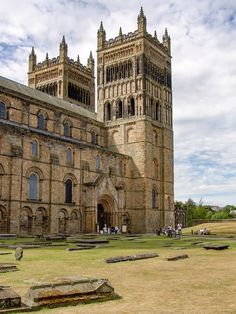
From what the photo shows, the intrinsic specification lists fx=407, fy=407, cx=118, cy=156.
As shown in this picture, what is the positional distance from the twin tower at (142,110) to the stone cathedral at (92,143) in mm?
168

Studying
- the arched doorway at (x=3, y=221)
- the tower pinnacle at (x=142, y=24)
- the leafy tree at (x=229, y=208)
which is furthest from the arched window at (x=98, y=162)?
the leafy tree at (x=229, y=208)

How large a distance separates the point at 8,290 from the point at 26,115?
45.2m

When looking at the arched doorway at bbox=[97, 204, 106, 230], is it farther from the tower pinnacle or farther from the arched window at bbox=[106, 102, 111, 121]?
the tower pinnacle

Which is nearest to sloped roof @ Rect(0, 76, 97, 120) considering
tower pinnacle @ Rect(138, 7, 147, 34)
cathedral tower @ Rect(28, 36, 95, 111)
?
cathedral tower @ Rect(28, 36, 95, 111)

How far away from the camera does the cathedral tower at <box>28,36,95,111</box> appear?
78312 millimetres

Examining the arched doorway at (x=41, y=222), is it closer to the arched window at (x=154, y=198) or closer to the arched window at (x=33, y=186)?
the arched window at (x=33, y=186)

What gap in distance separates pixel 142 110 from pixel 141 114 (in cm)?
65

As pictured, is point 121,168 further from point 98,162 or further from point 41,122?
point 41,122

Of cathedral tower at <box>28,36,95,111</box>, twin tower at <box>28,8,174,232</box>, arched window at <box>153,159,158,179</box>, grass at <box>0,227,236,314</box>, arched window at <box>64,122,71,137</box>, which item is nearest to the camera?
grass at <box>0,227,236,314</box>

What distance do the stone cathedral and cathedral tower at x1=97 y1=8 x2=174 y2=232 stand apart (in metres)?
0.16

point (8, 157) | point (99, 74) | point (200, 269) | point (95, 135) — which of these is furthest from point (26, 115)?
point (200, 269)

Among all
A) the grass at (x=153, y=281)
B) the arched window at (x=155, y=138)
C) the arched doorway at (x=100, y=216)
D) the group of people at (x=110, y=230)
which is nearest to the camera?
the grass at (x=153, y=281)

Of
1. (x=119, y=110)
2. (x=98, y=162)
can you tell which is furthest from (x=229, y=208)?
(x=98, y=162)

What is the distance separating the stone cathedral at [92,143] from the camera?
45750 millimetres
